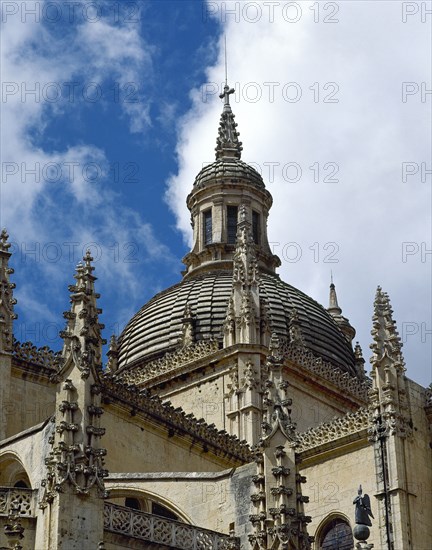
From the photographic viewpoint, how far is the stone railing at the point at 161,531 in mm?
29156

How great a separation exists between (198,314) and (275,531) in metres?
21.1

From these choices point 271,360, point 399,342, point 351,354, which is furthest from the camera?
point 351,354

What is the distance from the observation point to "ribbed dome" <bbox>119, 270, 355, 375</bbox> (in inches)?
1932

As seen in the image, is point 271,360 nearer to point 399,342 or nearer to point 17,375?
point 399,342

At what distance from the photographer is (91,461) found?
27938 mm

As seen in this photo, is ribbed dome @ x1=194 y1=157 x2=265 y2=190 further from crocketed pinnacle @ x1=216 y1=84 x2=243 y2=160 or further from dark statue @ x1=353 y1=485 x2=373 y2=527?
dark statue @ x1=353 y1=485 x2=373 y2=527

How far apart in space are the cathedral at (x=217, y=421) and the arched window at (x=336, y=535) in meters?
0.04

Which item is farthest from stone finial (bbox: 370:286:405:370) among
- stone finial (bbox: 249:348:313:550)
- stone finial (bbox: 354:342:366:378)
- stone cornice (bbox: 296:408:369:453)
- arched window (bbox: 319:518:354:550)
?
stone finial (bbox: 354:342:366:378)

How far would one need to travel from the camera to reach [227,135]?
196ft

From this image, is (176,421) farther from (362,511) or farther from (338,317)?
(338,317)

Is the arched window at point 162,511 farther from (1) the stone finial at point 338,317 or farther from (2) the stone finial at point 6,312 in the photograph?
(1) the stone finial at point 338,317

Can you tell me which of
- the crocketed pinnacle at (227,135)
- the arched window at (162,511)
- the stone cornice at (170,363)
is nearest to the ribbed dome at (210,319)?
the stone cornice at (170,363)

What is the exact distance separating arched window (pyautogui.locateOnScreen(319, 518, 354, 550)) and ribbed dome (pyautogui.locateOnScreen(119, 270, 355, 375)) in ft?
43.2

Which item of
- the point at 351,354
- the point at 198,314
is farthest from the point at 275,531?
the point at 351,354
